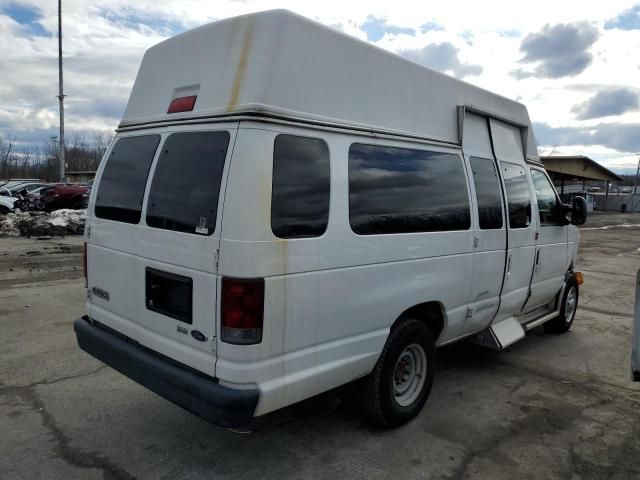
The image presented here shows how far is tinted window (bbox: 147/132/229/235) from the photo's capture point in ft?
9.24

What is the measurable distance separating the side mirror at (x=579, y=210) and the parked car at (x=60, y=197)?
22444mm

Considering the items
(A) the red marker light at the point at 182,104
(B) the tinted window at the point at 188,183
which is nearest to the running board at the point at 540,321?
(B) the tinted window at the point at 188,183

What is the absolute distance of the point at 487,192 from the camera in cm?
449

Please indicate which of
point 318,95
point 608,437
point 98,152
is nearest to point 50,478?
point 318,95

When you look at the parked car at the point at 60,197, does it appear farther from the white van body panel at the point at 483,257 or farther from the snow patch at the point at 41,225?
the white van body panel at the point at 483,257

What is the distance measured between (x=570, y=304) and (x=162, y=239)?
18.4 feet

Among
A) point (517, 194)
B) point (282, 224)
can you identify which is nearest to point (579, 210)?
point (517, 194)

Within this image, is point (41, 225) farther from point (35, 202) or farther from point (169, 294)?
point (169, 294)

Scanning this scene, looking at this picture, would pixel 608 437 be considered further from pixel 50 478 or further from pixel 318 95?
pixel 50 478

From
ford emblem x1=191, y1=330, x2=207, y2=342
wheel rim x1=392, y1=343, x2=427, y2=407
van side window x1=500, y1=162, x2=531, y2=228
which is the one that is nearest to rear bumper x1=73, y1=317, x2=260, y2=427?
ford emblem x1=191, y1=330, x2=207, y2=342

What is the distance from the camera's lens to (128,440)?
Result: 3492 mm

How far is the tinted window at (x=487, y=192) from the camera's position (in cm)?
436

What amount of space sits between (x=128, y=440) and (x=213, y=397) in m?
1.25

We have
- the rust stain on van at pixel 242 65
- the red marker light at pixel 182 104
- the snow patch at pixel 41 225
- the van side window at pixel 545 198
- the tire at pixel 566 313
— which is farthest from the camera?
the snow patch at pixel 41 225
